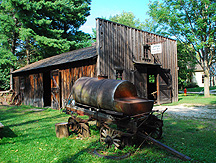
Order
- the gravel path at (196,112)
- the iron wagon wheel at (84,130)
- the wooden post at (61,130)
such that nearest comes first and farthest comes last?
the iron wagon wheel at (84,130), the wooden post at (61,130), the gravel path at (196,112)

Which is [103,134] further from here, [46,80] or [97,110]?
[46,80]

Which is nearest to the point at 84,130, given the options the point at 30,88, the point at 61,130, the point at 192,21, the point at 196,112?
the point at 61,130

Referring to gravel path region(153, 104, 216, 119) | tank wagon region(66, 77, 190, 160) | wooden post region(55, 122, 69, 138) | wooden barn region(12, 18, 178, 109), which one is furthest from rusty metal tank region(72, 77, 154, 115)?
gravel path region(153, 104, 216, 119)

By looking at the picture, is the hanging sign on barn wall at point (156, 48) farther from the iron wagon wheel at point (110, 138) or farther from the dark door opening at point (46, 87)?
the dark door opening at point (46, 87)

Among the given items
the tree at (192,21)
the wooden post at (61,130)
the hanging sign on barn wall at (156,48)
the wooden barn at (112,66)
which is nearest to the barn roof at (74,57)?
the wooden barn at (112,66)

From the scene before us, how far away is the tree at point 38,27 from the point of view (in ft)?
63.0

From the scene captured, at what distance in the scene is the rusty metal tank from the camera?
4.72 m

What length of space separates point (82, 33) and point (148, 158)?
25.2 metres

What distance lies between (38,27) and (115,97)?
2058 cm

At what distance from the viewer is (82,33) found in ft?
88.4

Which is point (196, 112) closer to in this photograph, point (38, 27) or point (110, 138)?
point (110, 138)

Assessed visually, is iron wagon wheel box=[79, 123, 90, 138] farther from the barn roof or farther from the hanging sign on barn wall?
the hanging sign on barn wall

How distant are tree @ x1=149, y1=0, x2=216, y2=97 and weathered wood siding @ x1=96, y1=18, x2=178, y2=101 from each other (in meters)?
5.46

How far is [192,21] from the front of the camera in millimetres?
19422
